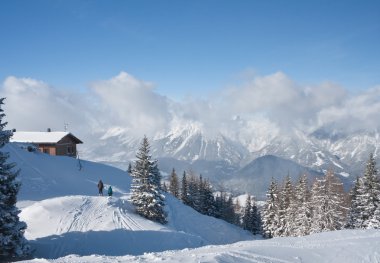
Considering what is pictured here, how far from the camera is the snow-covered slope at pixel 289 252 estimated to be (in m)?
14.7

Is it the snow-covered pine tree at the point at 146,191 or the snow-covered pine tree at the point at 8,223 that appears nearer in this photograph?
the snow-covered pine tree at the point at 8,223

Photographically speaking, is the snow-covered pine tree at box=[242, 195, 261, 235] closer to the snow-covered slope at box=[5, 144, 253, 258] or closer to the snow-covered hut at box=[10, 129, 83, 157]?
the snow-covered slope at box=[5, 144, 253, 258]

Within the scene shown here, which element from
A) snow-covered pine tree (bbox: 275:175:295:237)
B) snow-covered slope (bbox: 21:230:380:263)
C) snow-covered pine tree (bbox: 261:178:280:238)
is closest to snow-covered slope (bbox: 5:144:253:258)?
snow-covered pine tree (bbox: 275:175:295:237)

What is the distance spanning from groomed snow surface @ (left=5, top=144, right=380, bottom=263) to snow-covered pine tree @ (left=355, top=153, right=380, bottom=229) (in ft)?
53.7

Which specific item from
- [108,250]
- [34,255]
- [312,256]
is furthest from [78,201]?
[312,256]

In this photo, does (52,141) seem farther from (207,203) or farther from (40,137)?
(207,203)

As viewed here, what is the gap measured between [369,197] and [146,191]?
23622 millimetres

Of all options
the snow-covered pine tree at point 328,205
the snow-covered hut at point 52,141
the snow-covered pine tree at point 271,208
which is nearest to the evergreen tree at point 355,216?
the snow-covered pine tree at point 328,205

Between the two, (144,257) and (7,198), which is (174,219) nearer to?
(7,198)

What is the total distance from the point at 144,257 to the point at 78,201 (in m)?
21.6

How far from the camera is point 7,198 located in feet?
65.9

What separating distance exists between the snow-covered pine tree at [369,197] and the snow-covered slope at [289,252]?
54.8 feet

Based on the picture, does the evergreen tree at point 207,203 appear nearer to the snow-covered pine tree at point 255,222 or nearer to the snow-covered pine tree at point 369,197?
the snow-covered pine tree at point 255,222

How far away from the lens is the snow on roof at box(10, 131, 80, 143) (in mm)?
64438
